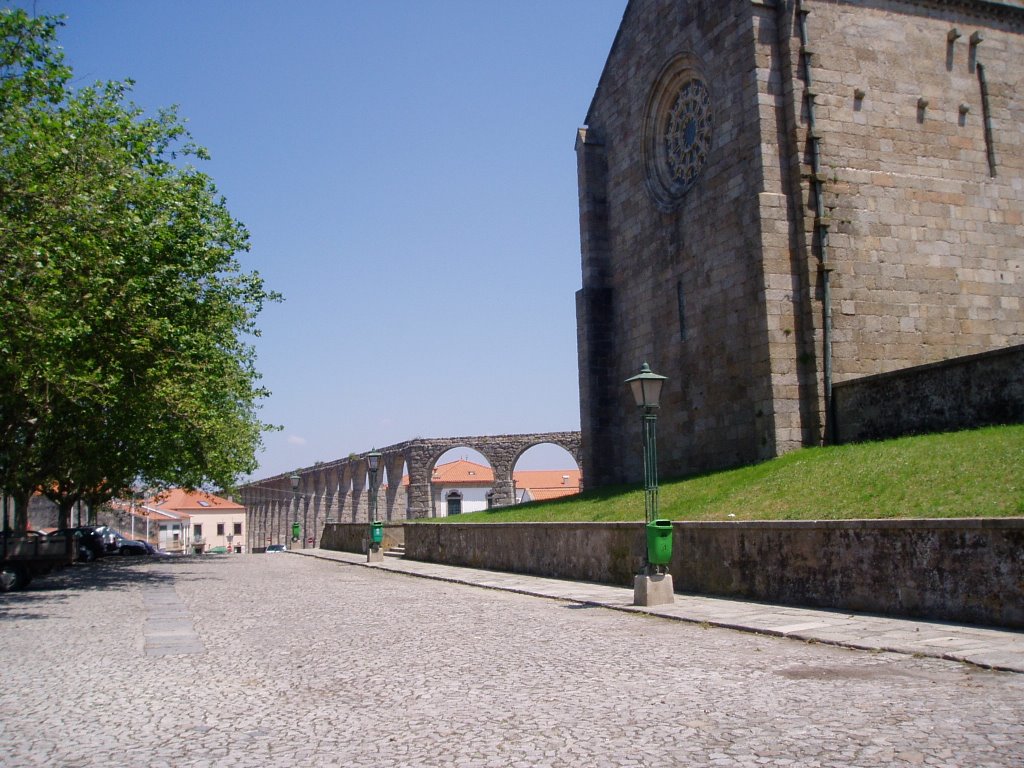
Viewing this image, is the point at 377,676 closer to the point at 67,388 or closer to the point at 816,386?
the point at 67,388

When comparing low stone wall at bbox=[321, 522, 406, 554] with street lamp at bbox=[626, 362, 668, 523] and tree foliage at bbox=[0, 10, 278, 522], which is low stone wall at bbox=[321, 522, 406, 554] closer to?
tree foliage at bbox=[0, 10, 278, 522]

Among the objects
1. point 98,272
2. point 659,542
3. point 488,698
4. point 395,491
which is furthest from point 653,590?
point 395,491

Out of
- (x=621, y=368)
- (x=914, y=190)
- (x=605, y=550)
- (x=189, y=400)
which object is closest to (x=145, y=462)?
(x=189, y=400)

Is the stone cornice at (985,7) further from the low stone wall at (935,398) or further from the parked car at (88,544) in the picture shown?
the parked car at (88,544)

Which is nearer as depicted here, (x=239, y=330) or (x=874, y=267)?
(x=874, y=267)

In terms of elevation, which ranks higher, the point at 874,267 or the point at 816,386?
the point at 874,267

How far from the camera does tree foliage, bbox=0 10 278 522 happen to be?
13734mm

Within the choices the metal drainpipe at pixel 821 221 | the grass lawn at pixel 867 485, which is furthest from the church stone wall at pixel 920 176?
the grass lawn at pixel 867 485

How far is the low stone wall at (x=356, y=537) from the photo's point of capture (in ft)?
104

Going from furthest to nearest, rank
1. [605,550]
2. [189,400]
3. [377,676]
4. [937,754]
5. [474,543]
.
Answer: [474,543] → [189,400] → [605,550] → [377,676] → [937,754]

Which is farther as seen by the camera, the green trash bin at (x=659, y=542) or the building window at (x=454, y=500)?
the building window at (x=454, y=500)

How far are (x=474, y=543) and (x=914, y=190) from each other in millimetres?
11947

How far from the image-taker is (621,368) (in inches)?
982

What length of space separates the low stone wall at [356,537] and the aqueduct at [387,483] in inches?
416
